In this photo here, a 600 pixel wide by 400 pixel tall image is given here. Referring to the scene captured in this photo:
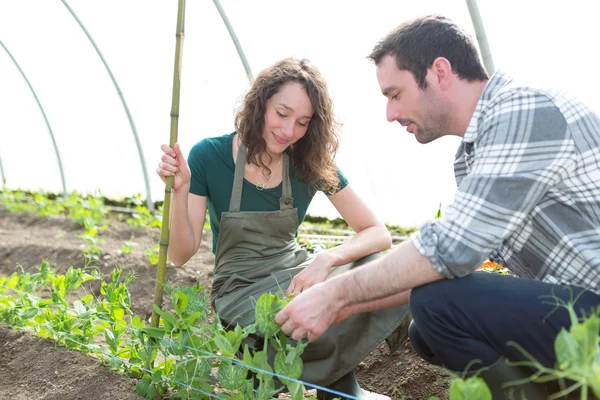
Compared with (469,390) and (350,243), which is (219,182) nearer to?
(350,243)

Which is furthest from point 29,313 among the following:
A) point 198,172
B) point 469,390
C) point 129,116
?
point 129,116

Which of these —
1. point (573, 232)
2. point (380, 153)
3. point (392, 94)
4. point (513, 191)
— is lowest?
point (380, 153)

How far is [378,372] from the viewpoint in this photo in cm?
266

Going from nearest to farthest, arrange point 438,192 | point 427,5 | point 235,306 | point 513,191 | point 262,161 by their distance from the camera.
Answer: point 513,191
point 235,306
point 262,161
point 427,5
point 438,192

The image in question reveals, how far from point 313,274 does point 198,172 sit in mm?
598

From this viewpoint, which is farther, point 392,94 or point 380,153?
point 380,153

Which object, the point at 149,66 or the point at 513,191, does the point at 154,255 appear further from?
→ the point at 513,191

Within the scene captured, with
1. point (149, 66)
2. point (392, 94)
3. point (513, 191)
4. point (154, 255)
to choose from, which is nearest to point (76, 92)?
point (149, 66)

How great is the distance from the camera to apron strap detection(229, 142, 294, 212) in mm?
2479

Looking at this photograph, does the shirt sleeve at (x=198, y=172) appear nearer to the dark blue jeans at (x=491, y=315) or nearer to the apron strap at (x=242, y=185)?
the apron strap at (x=242, y=185)

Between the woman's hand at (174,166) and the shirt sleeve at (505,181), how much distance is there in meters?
0.91

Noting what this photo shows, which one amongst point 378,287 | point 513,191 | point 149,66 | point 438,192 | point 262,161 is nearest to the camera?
point 513,191

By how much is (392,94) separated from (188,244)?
0.95 meters

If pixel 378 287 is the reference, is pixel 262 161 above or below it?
above
